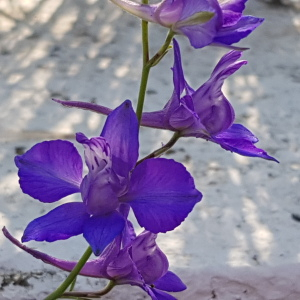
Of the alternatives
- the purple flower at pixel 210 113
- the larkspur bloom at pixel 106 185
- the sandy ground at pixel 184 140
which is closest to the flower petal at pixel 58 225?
the larkspur bloom at pixel 106 185

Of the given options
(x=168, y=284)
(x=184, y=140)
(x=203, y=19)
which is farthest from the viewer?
(x=184, y=140)

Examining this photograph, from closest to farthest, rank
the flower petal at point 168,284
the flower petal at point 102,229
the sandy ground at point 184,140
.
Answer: the flower petal at point 102,229 < the flower petal at point 168,284 < the sandy ground at point 184,140

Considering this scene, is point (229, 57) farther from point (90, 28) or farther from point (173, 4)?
point (90, 28)

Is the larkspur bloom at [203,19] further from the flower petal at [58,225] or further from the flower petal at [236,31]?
the flower petal at [58,225]

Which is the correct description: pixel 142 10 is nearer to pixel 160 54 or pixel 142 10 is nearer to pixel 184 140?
pixel 160 54

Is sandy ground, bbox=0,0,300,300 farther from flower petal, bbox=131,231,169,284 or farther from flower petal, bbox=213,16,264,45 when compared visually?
flower petal, bbox=213,16,264,45

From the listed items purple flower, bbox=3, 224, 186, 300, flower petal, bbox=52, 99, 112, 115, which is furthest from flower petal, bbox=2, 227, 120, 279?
flower petal, bbox=52, 99, 112, 115

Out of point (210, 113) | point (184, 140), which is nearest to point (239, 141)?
point (210, 113)
